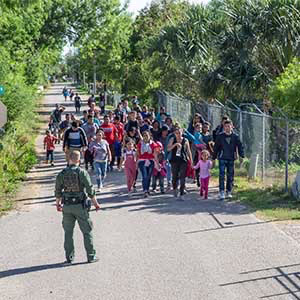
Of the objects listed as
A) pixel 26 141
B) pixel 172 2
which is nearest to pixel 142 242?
pixel 26 141

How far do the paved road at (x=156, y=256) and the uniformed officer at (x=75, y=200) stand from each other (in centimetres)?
26

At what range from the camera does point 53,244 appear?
10.4 metres

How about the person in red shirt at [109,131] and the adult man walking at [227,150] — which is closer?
the adult man walking at [227,150]

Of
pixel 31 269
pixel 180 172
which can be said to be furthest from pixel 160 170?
pixel 31 269

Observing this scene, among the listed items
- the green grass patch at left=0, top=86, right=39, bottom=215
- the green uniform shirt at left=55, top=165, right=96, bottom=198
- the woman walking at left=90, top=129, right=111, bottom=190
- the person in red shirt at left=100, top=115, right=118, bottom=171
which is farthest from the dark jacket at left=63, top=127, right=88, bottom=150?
the green uniform shirt at left=55, top=165, right=96, bottom=198

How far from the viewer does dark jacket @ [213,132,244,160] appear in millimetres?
13734

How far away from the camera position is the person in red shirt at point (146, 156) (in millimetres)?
14516

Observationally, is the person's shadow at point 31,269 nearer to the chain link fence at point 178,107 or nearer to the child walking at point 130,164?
the child walking at point 130,164

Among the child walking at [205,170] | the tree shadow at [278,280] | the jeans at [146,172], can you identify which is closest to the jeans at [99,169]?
the jeans at [146,172]

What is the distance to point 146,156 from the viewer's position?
14.6m

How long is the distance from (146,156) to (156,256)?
537cm

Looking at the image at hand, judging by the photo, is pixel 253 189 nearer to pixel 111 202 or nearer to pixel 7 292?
pixel 111 202

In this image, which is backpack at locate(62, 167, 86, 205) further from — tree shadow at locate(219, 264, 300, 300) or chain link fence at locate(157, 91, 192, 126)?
chain link fence at locate(157, 91, 192, 126)

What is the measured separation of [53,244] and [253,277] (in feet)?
11.5
